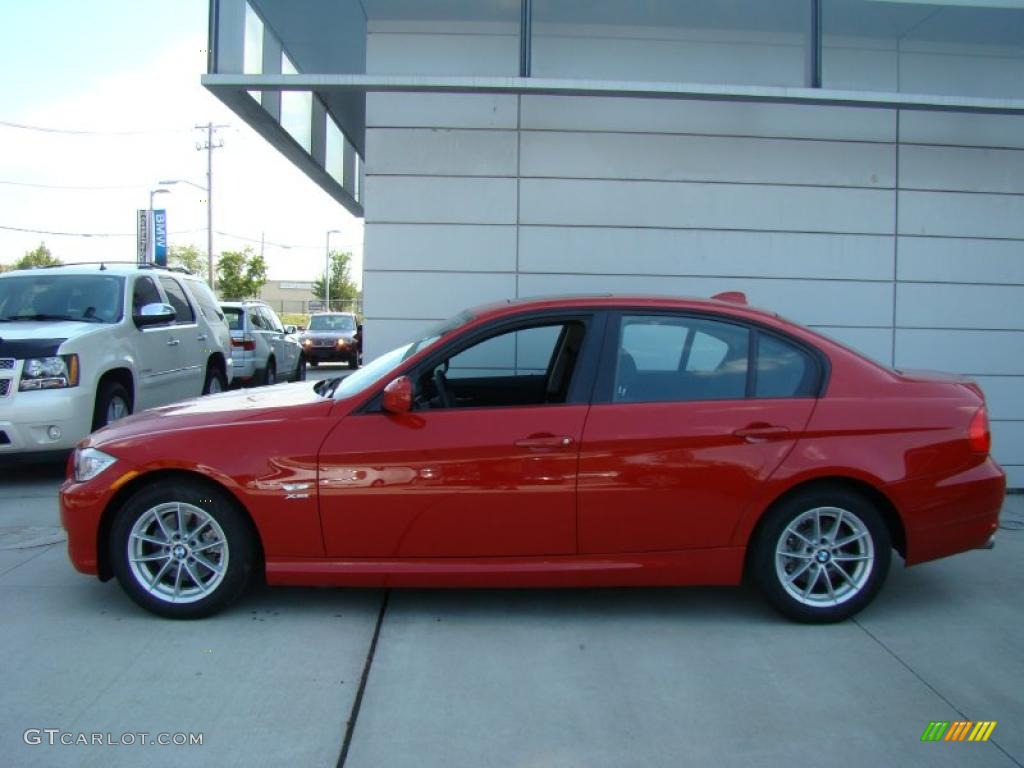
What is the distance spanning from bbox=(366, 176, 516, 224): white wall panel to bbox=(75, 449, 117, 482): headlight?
3.77 metres

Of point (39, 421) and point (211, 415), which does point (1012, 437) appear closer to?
point (211, 415)

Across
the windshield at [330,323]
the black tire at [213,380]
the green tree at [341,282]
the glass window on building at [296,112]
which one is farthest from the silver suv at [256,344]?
the green tree at [341,282]

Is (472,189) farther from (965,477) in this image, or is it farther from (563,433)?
(965,477)

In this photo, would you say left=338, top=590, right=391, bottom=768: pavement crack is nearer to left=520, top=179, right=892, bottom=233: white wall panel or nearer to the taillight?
the taillight

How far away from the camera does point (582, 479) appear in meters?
4.24

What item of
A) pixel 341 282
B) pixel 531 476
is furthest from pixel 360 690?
pixel 341 282

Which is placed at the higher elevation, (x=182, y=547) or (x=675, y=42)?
(x=675, y=42)

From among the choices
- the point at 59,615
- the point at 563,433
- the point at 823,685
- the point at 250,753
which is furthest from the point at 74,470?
the point at 823,685

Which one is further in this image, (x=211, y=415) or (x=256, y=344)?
(x=256, y=344)

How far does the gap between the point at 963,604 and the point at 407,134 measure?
549 cm

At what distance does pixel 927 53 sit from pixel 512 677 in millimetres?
7010

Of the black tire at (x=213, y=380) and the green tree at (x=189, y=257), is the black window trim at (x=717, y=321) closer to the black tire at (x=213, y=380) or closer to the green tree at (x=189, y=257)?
the black tire at (x=213, y=380)

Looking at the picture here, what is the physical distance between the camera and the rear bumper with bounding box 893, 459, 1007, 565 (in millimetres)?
4398

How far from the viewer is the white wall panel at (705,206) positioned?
301 inches
